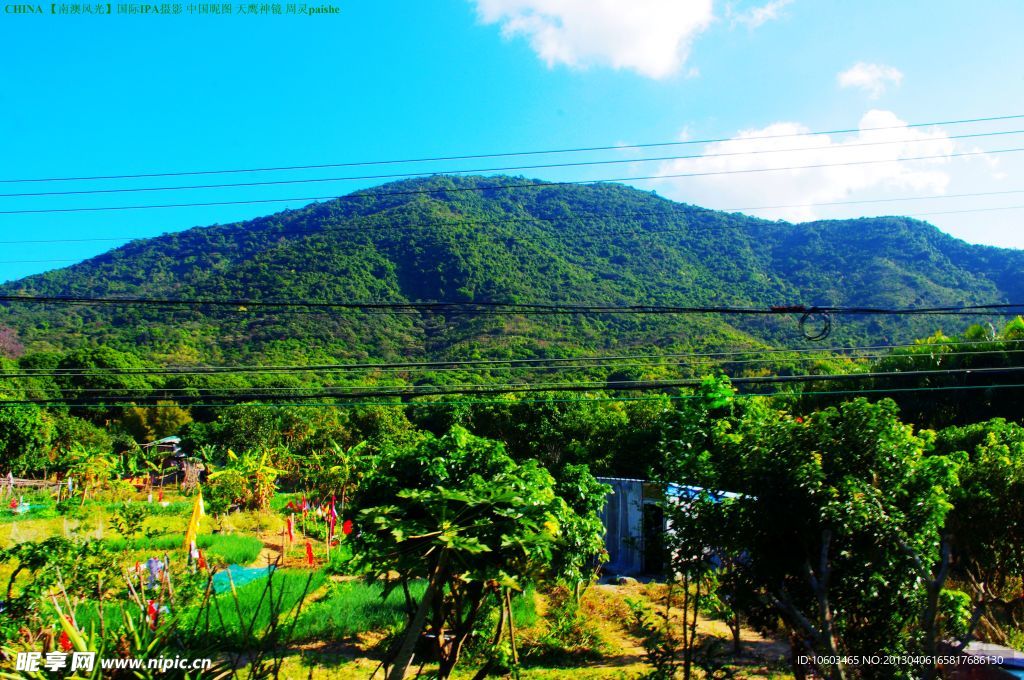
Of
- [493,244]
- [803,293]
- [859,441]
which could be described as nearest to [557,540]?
[859,441]

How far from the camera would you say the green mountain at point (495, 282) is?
152 feet

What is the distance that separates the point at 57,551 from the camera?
22.3 feet

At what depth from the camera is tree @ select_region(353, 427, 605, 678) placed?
4527 mm

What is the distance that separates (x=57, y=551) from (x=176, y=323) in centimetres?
5064

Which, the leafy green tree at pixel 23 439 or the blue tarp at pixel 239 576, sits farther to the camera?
the leafy green tree at pixel 23 439

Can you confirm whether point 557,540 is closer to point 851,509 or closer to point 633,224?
point 851,509

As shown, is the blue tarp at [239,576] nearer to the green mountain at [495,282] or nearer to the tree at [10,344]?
the green mountain at [495,282]

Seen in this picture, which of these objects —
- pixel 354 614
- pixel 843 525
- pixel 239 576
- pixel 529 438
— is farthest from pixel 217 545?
pixel 843 525

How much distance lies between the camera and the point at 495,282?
57531mm

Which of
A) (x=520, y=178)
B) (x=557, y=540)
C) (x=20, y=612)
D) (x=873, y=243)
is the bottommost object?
(x=20, y=612)

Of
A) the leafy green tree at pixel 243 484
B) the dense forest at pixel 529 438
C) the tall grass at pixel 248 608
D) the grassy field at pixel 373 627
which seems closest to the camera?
the dense forest at pixel 529 438

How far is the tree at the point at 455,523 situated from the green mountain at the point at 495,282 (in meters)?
33.3

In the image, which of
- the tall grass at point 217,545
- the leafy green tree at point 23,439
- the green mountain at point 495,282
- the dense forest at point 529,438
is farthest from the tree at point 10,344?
the tall grass at point 217,545

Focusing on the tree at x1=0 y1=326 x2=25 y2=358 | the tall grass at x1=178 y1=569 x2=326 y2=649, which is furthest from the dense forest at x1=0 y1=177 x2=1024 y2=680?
the tree at x1=0 y1=326 x2=25 y2=358
